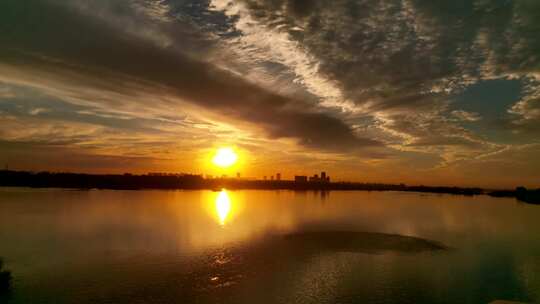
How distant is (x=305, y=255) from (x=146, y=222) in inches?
1882

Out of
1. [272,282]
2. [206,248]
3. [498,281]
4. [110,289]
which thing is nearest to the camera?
[110,289]

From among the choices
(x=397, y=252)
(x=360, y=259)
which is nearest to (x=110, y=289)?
(x=360, y=259)

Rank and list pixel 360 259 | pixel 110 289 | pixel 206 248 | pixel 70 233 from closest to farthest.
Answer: pixel 110 289
pixel 360 259
pixel 206 248
pixel 70 233

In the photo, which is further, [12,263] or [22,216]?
[22,216]

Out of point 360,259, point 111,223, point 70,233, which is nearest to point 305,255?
point 360,259

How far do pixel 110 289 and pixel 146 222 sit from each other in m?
49.1

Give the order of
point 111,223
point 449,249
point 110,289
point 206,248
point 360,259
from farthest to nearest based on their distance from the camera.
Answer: point 111,223
point 449,249
point 206,248
point 360,259
point 110,289

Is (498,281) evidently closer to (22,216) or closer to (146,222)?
(146,222)

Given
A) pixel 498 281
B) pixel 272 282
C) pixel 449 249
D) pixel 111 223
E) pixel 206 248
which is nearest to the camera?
pixel 272 282

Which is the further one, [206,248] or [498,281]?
[206,248]

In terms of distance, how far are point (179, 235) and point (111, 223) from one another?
2356cm

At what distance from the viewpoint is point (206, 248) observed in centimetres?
5166

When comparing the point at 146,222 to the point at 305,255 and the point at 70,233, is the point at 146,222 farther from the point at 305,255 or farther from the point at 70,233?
the point at 305,255

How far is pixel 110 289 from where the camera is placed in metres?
32.1
